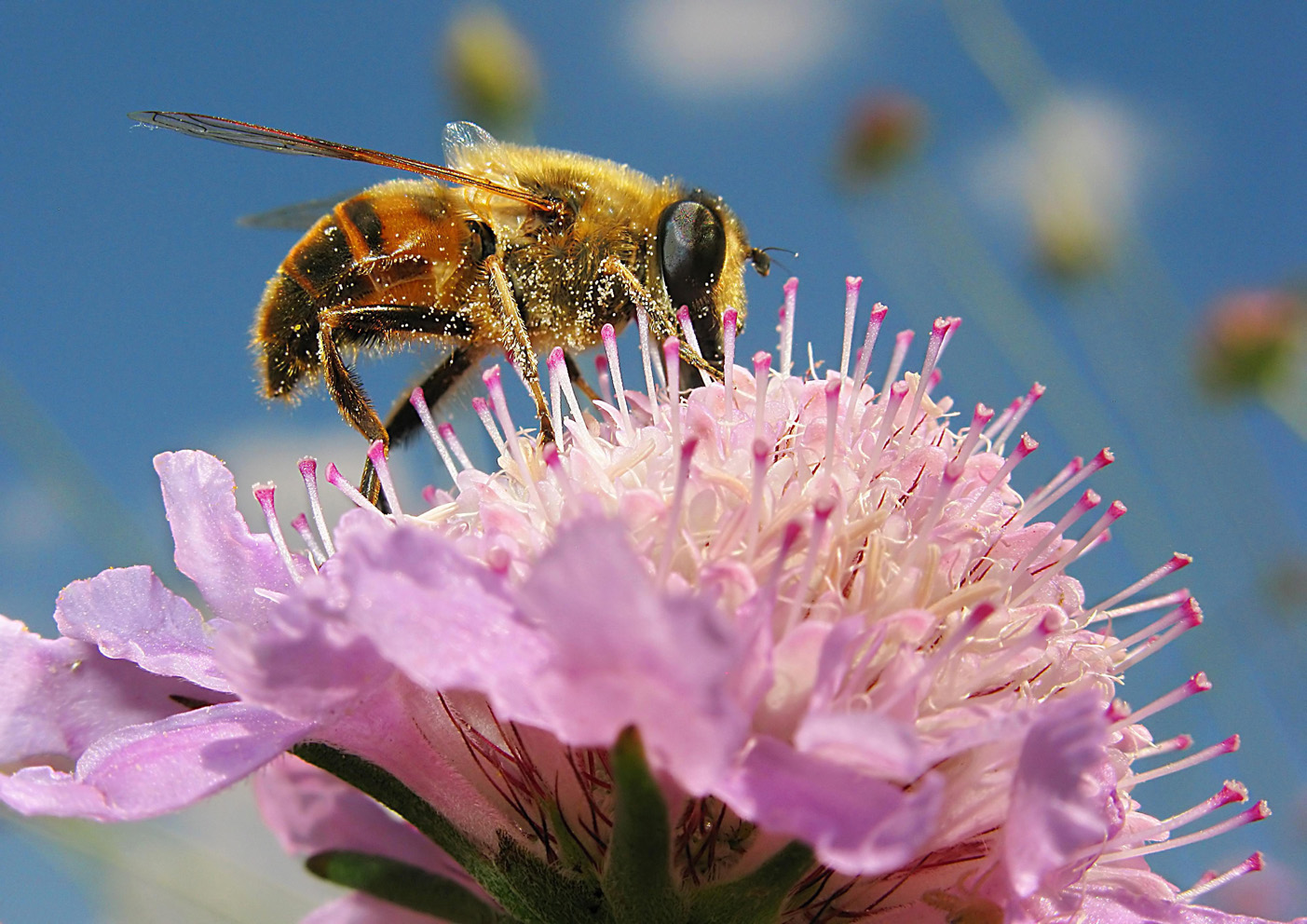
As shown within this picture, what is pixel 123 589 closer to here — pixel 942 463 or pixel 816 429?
pixel 816 429

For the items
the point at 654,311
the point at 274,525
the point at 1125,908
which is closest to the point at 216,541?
the point at 274,525

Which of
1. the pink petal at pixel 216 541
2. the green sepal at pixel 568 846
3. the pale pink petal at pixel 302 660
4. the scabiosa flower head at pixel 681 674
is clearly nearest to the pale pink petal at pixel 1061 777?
the scabiosa flower head at pixel 681 674

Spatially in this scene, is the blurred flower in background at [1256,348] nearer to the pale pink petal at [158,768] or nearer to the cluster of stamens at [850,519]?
the cluster of stamens at [850,519]

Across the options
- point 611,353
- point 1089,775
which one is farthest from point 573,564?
point 611,353

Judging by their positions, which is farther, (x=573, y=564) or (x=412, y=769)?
(x=412, y=769)

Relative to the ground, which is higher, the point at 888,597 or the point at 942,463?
the point at 942,463

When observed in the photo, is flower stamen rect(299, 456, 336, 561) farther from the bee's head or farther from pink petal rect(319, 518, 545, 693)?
the bee's head
